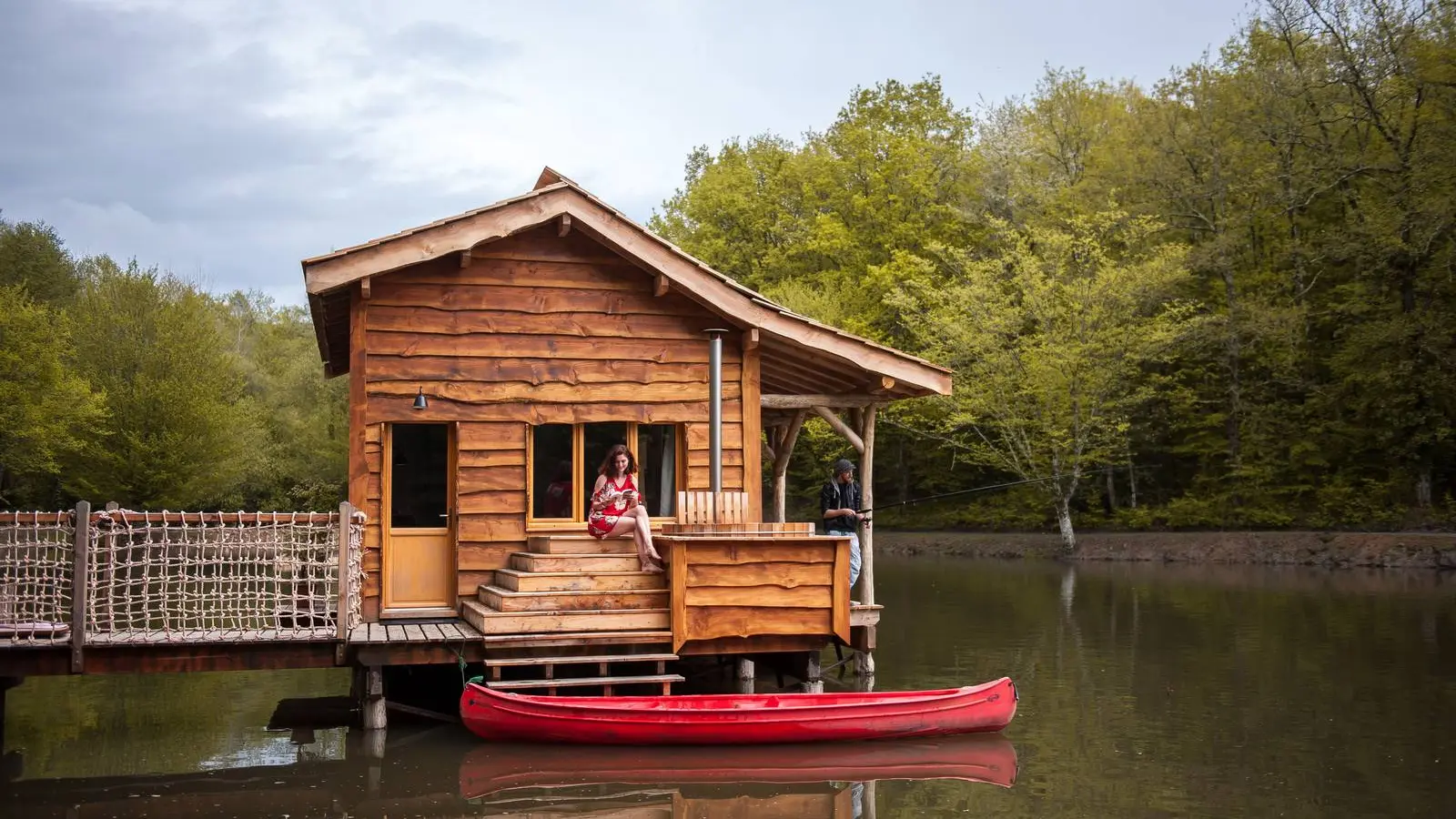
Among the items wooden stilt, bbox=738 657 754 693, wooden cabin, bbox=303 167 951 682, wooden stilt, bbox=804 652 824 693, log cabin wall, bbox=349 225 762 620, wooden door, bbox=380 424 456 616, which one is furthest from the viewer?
wooden door, bbox=380 424 456 616

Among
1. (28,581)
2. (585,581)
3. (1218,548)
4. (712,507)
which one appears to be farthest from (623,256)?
(1218,548)

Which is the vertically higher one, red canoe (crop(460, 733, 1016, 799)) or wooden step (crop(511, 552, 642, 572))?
wooden step (crop(511, 552, 642, 572))

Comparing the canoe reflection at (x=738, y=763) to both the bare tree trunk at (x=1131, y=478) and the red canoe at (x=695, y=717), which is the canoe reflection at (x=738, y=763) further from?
the bare tree trunk at (x=1131, y=478)

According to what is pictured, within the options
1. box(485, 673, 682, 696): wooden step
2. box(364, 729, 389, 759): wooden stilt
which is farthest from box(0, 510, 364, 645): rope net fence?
box(485, 673, 682, 696): wooden step

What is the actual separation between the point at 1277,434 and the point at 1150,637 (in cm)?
2012

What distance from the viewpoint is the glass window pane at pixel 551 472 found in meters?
13.6

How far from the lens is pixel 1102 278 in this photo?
3450 cm

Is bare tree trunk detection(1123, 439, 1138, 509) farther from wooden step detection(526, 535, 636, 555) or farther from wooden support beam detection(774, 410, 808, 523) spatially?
wooden step detection(526, 535, 636, 555)

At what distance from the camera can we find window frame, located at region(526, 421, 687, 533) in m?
13.6

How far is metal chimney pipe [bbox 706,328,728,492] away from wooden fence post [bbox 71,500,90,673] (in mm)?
6125

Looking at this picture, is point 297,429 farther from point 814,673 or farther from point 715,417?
point 814,673

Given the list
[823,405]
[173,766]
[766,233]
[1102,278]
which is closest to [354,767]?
[173,766]

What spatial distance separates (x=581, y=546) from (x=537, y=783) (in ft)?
11.3

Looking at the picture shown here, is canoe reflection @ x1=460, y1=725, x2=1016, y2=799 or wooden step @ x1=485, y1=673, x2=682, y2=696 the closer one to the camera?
canoe reflection @ x1=460, y1=725, x2=1016, y2=799
